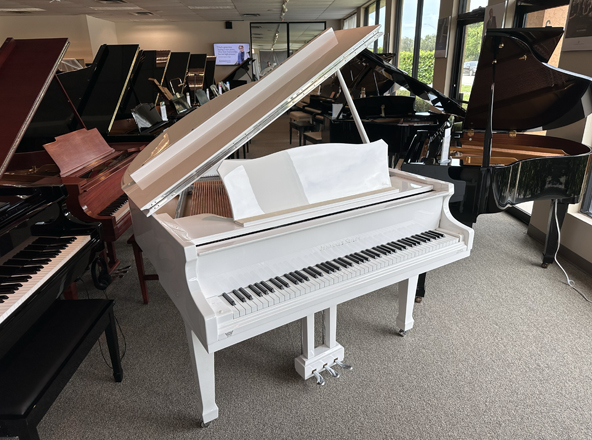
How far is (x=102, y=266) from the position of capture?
9.26ft

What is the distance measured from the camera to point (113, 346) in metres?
1.97

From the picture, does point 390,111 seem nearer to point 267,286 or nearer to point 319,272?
point 319,272

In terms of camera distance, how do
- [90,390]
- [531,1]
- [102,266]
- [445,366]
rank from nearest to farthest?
[90,390], [445,366], [102,266], [531,1]

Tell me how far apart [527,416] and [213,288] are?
61.0 inches

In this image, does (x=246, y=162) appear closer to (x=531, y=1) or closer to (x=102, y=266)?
(x=102, y=266)

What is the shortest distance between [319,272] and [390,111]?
3914 mm

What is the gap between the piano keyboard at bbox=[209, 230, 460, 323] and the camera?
1.50 metres

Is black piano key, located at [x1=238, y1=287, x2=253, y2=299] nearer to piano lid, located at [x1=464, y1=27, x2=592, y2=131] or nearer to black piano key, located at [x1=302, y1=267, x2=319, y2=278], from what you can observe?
black piano key, located at [x1=302, y1=267, x2=319, y2=278]

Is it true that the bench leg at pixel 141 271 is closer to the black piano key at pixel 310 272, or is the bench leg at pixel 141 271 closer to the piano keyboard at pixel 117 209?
the piano keyboard at pixel 117 209

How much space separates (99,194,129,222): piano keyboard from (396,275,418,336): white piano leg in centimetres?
187

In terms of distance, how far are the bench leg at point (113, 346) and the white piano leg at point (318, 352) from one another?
0.90 meters

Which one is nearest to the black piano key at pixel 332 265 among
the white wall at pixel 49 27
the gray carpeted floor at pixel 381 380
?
the gray carpeted floor at pixel 381 380

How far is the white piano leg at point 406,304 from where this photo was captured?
7.70 feet

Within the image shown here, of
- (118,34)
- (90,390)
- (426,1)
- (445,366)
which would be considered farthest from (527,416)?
(118,34)
